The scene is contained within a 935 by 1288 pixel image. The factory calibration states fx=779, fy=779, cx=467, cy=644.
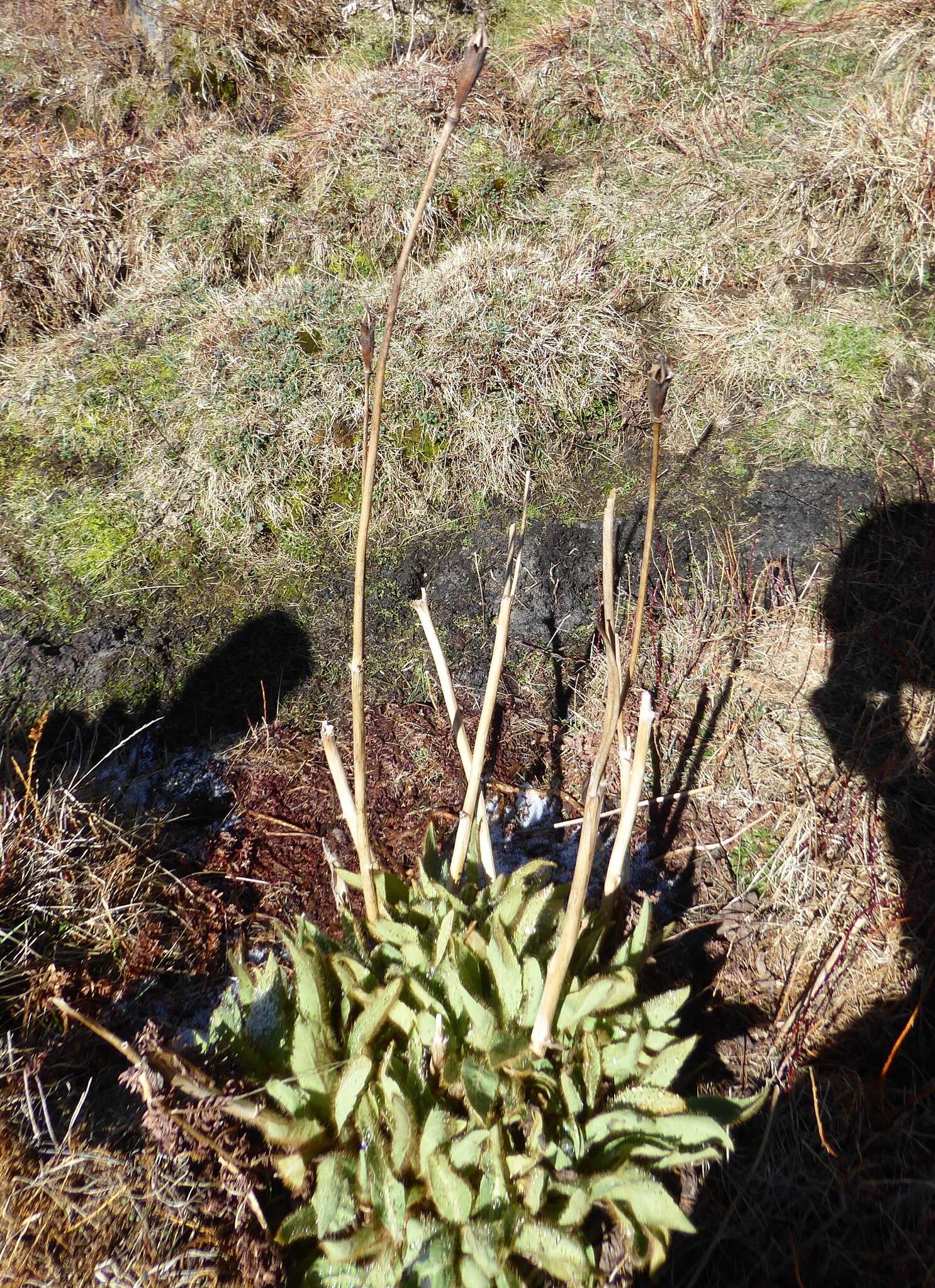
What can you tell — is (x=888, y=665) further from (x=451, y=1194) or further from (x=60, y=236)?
(x=60, y=236)

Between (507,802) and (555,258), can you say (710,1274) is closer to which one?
(507,802)

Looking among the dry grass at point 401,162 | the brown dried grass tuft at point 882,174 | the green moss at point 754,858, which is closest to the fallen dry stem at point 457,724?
the green moss at point 754,858

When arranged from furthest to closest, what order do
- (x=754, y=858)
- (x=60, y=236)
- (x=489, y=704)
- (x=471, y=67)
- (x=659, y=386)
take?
(x=60, y=236) → (x=754, y=858) → (x=489, y=704) → (x=659, y=386) → (x=471, y=67)

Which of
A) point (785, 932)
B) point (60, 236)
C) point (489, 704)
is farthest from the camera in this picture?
point (60, 236)

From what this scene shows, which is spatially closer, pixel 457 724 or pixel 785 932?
pixel 457 724

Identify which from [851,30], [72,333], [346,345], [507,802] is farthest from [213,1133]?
[851,30]

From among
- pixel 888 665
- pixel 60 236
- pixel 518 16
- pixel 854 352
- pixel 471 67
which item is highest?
pixel 518 16

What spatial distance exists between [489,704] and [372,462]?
540 millimetres

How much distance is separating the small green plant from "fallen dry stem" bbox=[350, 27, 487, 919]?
0.62ft

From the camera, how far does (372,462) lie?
1151 mm

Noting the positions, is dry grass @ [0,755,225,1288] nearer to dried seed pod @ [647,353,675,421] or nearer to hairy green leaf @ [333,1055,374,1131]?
hairy green leaf @ [333,1055,374,1131]

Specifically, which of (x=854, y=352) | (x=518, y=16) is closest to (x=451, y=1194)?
(x=854, y=352)

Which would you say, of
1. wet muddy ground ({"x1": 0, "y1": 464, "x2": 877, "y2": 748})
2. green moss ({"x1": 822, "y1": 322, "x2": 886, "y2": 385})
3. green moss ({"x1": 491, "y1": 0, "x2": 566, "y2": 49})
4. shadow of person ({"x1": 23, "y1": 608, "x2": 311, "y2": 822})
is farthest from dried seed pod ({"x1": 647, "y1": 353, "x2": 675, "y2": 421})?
green moss ({"x1": 491, "y1": 0, "x2": 566, "y2": 49})

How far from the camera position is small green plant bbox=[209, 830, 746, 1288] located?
1.36 metres
